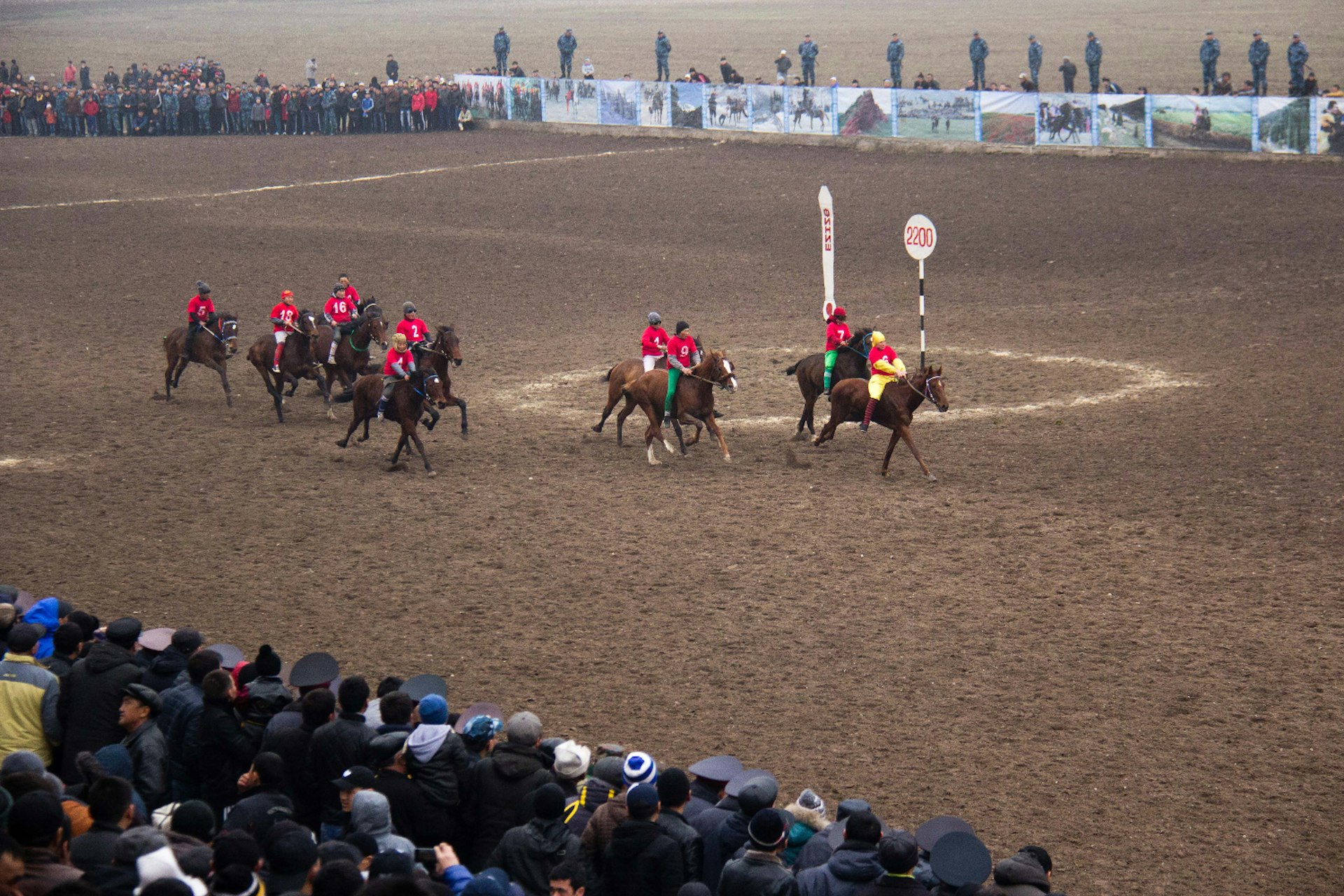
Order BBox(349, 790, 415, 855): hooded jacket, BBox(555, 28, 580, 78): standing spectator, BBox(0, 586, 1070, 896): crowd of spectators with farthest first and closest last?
1. BBox(555, 28, 580, 78): standing spectator
2. BBox(349, 790, 415, 855): hooded jacket
3. BBox(0, 586, 1070, 896): crowd of spectators

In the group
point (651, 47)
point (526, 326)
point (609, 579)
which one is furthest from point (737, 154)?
point (651, 47)

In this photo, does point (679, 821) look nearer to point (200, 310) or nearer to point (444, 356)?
point (444, 356)

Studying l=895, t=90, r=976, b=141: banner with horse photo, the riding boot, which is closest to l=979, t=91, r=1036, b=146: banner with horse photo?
l=895, t=90, r=976, b=141: banner with horse photo

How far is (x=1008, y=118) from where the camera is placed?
40.0m

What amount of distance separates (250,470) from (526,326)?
902cm

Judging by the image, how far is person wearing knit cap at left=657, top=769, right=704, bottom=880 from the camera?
23.5ft

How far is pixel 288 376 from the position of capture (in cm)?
2262

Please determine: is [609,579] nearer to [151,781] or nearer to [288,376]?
[151,781]

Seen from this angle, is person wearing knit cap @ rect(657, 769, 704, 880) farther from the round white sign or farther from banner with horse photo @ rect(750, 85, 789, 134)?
banner with horse photo @ rect(750, 85, 789, 134)

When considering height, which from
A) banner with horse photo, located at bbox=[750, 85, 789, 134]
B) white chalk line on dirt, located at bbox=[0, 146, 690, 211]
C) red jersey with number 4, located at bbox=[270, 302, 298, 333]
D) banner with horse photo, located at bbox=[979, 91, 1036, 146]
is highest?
banner with horse photo, located at bbox=[750, 85, 789, 134]

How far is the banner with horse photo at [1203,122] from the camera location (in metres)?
35.8


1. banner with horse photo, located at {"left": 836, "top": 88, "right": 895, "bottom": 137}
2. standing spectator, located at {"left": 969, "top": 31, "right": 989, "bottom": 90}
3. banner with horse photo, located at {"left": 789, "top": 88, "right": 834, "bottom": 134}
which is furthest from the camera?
standing spectator, located at {"left": 969, "top": 31, "right": 989, "bottom": 90}

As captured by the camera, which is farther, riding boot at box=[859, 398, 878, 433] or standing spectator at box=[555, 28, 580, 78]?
standing spectator at box=[555, 28, 580, 78]

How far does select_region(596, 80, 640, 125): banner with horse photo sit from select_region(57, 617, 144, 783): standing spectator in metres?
42.1
